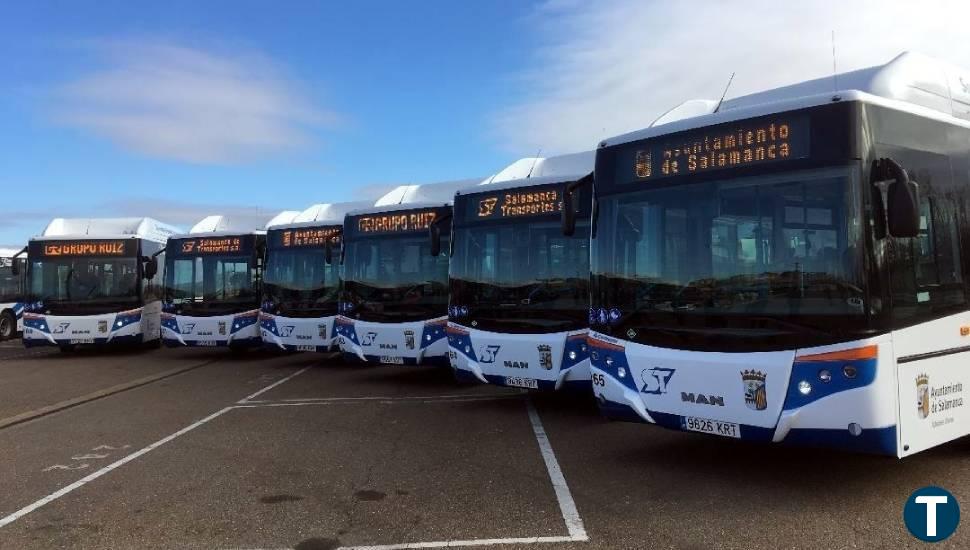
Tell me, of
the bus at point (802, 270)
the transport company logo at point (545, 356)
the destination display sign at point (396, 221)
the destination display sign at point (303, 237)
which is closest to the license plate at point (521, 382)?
the transport company logo at point (545, 356)

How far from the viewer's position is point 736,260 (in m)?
5.59

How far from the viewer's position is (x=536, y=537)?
4.80 metres

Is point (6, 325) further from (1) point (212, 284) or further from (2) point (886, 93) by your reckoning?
(2) point (886, 93)

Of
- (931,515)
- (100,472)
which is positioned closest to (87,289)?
(100,472)

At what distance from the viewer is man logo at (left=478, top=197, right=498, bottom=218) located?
9.70m

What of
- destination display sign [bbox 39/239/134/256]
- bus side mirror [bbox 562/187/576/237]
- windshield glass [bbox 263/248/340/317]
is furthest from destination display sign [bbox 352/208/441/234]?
destination display sign [bbox 39/239/134/256]

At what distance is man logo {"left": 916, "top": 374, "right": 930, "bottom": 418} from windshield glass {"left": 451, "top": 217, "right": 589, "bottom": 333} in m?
3.85

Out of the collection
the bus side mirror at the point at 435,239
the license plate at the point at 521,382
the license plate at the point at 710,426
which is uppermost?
the bus side mirror at the point at 435,239

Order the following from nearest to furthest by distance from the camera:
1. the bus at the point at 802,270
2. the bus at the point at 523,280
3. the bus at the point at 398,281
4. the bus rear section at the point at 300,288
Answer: the bus at the point at 802,270 < the bus at the point at 523,280 < the bus at the point at 398,281 < the bus rear section at the point at 300,288

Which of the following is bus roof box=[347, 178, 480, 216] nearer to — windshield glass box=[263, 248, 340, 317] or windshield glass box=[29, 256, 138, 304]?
windshield glass box=[263, 248, 340, 317]

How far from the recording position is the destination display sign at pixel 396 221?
1235 centimetres

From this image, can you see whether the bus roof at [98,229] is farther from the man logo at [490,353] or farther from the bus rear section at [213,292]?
the man logo at [490,353]

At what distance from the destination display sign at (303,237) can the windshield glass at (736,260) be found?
9.60m

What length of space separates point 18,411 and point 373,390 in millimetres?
5063
